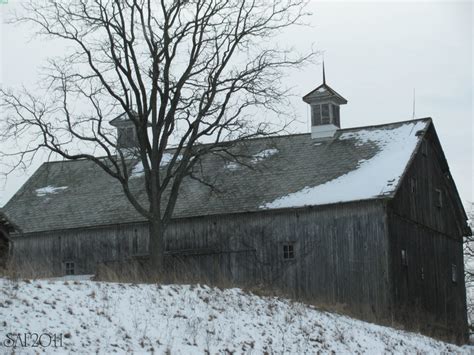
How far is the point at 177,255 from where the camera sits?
101ft

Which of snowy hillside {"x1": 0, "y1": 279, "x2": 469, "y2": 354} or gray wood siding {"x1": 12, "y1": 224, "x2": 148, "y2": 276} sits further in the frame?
gray wood siding {"x1": 12, "y1": 224, "x2": 148, "y2": 276}

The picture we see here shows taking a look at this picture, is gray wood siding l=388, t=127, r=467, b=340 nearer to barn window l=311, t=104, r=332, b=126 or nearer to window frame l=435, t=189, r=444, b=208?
window frame l=435, t=189, r=444, b=208

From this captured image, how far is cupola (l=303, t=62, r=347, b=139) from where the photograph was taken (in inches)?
1304

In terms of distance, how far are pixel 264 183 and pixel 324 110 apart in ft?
15.3

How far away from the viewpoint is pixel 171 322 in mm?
15805

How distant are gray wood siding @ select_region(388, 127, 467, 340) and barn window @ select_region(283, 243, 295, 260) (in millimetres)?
3558

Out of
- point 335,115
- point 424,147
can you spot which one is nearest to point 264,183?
point 335,115

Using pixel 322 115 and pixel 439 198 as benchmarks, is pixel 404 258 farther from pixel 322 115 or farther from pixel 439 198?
pixel 322 115

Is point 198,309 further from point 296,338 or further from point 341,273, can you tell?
point 341,273

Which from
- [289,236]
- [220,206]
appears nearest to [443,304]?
[289,236]

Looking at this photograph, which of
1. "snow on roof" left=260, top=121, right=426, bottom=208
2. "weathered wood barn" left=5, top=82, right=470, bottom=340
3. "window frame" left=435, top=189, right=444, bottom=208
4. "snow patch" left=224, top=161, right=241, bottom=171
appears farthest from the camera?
"window frame" left=435, top=189, right=444, bottom=208

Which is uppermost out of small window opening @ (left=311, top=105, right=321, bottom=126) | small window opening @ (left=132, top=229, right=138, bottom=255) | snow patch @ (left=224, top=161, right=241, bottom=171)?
small window opening @ (left=311, top=105, right=321, bottom=126)

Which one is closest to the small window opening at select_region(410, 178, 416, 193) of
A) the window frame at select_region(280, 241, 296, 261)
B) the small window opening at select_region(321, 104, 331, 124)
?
the small window opening at select_region(321, 104, 331, 124)

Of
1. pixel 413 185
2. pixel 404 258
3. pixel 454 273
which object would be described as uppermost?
pixel 413 185
